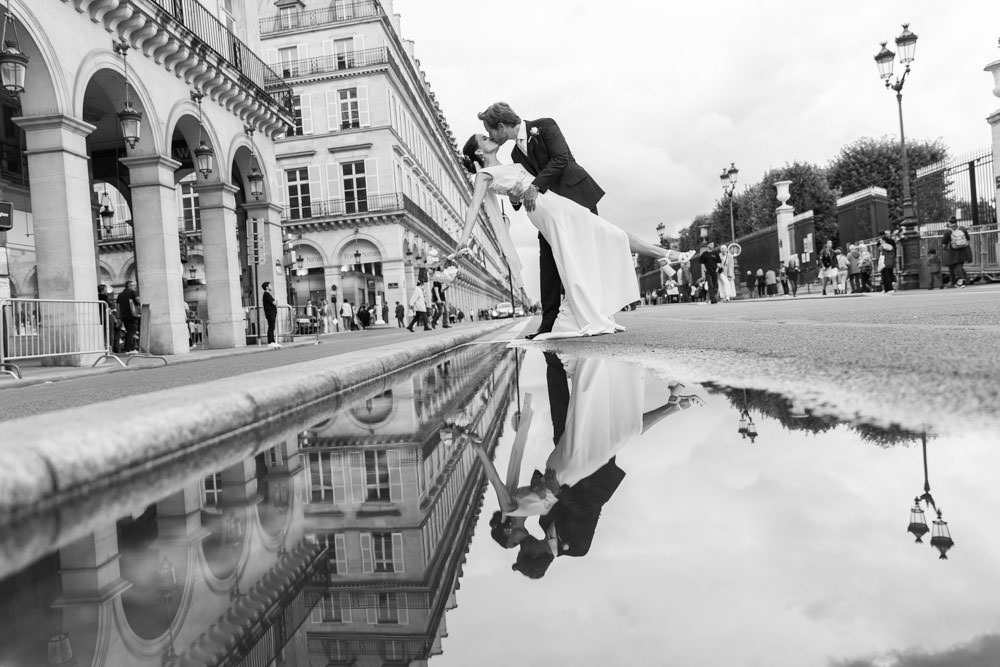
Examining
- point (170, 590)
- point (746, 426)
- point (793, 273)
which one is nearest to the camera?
point (170, 590)

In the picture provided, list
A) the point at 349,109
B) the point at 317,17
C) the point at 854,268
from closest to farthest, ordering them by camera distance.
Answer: the point at 854,268, the point at 349,109, the point at 317,17

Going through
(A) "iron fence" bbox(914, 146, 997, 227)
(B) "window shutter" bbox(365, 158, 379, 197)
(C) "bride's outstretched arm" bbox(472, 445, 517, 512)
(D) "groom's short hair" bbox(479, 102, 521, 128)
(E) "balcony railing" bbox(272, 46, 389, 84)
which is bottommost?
(C) "bride's outstretched arm" bbox(472, 445, 517, 512)

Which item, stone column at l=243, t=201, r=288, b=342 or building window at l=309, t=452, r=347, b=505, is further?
stone column at l=243, t=201, r=288, b=342

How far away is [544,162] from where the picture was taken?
702 centimetres

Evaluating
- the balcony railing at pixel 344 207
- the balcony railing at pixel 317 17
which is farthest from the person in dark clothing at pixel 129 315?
the balcony railing at pixel 317 17

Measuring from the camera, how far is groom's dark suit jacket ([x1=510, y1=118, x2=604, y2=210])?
22.1 feet

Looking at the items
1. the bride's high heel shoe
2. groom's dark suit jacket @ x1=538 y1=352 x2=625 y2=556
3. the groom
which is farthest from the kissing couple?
groom's dark suit jacket @ x1=538 y1=352 x2=625 y2=556

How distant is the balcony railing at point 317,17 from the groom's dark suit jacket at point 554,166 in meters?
43.7

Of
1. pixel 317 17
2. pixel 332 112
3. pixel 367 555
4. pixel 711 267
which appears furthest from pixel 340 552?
pixel 317 17

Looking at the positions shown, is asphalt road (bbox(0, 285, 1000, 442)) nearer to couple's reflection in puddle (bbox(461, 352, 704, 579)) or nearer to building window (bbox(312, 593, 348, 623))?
couple's reflection in puddle (bbox(461, 352, 704, 579))

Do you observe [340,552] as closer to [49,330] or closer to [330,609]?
[330,609]

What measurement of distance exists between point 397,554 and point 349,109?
47.8 metres

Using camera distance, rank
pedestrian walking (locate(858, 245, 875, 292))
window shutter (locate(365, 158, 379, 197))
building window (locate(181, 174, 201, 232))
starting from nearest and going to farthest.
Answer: pedestrian walking (locate(858, 245, 875, 292)), window shutter (locate(365, 158, 379, 197)), building window (locate(181, 174, 201, 232))

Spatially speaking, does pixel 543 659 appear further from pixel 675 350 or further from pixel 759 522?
pixel 675 350
